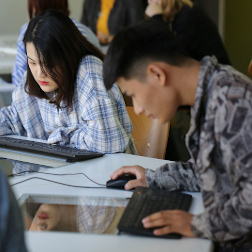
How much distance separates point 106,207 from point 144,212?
0.13 meters

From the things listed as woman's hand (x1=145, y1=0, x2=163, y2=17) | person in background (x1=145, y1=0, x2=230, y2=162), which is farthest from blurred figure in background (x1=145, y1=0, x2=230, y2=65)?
woman's hand (x1=145, y1=0, x2=163, y2=17)

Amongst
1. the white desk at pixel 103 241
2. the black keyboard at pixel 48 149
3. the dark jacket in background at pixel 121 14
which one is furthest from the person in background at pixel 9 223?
the dark jacket in background at pixel 121 14

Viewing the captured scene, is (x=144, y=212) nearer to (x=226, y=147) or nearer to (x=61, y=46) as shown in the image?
(x=226, y=147)

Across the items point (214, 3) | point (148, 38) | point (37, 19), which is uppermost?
point (148, 38)

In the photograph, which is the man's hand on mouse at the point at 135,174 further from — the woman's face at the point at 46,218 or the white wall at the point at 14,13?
the white wall at the point at 14,13

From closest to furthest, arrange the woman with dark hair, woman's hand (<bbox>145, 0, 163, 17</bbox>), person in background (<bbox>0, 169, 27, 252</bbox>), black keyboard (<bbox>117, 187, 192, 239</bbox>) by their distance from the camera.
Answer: person in background (<bbox>0, 169, 27, 252</bbox>) → black keyboard (<bbox>117, 187, 192, 239</bbox>) → the woman with dark hair → woman's hand (<bbox>145, 0, 163, 17</bbox>)

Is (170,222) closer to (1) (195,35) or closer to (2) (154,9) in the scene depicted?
(1) (195,35)

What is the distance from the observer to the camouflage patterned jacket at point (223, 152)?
36.6 inches

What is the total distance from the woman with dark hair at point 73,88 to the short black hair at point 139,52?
0.67 metres

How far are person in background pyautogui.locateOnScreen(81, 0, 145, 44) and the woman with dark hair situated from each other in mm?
2086

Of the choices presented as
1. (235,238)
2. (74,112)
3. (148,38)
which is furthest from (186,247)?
(74,112)

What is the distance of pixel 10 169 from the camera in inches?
60.4

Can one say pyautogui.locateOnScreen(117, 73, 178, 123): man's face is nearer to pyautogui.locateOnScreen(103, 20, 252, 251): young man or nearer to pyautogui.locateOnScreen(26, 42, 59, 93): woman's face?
pyautogui.locateOnScreen(103, 20, 252, 251): young man

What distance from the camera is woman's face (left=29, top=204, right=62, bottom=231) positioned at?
1106 mm
